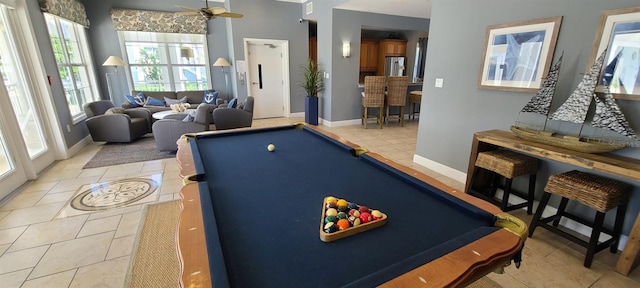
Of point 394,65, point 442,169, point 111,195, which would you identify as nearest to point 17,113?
point 111,195

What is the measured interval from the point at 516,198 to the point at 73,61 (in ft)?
24.3

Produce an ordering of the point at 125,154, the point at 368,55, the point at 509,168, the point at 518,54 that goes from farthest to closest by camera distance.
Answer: the point at 368,55 < the point at 125,154 < the point at 518,54 < the point at 509,168

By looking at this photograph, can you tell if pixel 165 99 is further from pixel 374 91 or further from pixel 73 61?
pixel 374 91

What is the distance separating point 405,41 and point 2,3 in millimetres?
8219

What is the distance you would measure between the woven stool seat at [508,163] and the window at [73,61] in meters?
5.99

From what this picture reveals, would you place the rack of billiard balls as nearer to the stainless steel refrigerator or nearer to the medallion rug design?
the medallion rug design

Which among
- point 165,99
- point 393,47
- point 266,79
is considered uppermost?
point 393,47

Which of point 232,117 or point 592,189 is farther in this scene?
point 232,117

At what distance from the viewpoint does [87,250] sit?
6.53 ft

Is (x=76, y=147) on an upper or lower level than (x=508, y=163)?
lower

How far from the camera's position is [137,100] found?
5875mm

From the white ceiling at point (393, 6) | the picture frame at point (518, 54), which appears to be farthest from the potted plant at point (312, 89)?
the picture frame at point (518, 54)

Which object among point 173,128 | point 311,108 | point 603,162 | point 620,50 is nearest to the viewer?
point 603,162

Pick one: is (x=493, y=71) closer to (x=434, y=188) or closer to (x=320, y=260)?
(x=434, y=188)
